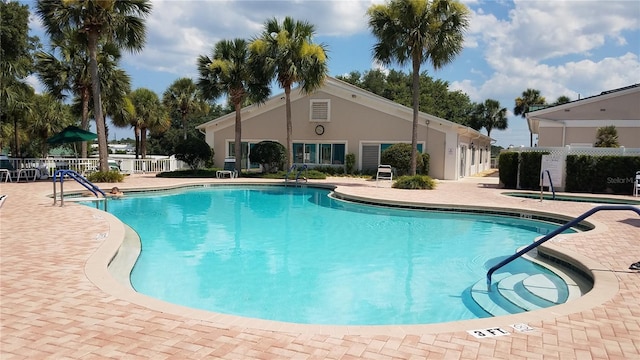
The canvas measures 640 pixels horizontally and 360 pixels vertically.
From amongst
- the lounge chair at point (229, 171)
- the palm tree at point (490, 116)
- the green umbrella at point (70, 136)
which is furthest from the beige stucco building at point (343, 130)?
the palm tree at point (490, 116)

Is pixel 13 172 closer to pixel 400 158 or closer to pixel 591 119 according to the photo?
pixel 400 158

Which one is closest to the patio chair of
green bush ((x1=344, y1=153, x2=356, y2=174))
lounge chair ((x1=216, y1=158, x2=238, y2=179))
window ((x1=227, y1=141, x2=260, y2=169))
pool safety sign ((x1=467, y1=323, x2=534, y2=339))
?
green bush ((x1=344, y1=153, x2=356, y2=174))

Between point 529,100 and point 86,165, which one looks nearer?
point 86,165

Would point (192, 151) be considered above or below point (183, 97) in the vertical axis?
below

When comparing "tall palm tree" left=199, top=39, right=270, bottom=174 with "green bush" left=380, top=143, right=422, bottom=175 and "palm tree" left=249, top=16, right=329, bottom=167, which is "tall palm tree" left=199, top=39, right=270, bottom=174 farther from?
"green bush" left=380, top=143, right=422, bottom=175

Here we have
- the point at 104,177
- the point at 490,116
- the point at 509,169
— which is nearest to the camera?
the point at 509,169

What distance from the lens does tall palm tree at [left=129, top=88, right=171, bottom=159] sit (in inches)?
1267

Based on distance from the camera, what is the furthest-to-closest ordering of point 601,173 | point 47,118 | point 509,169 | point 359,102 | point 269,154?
1. point 47,118
2. point 359,102
3. point 269,154
4. point 509,169
5. point 601,173

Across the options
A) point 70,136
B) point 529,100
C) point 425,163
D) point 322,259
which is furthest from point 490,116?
point 322,259

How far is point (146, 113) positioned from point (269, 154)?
556 inches

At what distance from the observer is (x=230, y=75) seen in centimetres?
2258

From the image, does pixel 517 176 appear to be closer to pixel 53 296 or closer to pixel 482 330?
pixel 482 330

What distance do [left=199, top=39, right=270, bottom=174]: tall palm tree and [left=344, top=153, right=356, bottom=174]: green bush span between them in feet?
18.7

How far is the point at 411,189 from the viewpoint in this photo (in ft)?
57.0
